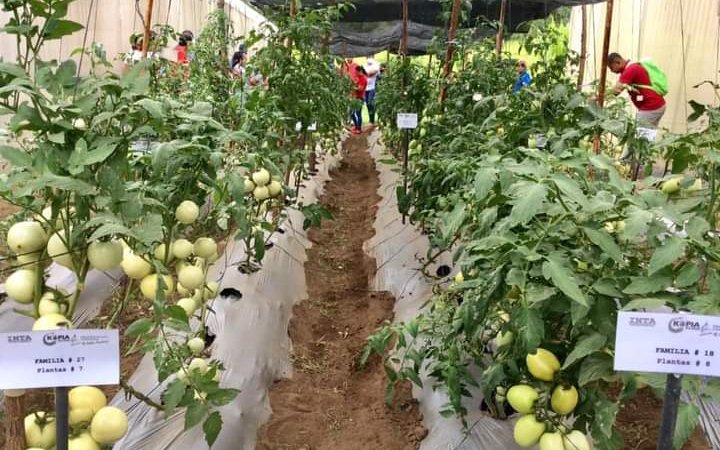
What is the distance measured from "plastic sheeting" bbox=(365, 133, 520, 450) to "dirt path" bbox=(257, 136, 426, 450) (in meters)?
0.07

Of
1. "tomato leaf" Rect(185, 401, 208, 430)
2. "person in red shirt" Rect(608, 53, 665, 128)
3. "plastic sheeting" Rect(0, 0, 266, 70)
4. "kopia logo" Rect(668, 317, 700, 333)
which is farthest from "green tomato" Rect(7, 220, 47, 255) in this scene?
"person in red shirt" Rect(608, 53, 665, 128)

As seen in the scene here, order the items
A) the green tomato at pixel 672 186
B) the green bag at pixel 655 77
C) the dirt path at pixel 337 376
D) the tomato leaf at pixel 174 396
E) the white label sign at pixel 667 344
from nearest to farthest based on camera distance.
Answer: the white label sign at pixel 667 344 → the tomato leaf at pixel 174 396 → the green tomato at pixel 672 186 → the dirt path at pixel 337 376 → the green bag at pixel 655 77

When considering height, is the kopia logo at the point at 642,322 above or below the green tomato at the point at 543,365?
above

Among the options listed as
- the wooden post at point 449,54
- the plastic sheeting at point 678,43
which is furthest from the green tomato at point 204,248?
the plastic sheeting at point 678,43

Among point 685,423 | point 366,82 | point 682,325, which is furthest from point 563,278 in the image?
point 366,82

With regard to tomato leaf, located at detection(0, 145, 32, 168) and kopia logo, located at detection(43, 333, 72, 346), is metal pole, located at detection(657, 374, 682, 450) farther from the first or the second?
tomato leaf, located at detection(0, 145, 32, 168)

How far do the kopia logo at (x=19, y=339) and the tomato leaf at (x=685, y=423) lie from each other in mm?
1050

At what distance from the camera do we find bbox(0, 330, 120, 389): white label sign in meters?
0.94

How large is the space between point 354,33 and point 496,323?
7274 millimetres

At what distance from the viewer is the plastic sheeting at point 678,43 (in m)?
5.30

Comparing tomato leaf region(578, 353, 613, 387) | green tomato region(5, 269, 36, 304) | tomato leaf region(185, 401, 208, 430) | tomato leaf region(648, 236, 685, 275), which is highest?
tomato leaf region(648, 236, 685, 275)

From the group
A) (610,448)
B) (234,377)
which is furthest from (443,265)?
(610,448)

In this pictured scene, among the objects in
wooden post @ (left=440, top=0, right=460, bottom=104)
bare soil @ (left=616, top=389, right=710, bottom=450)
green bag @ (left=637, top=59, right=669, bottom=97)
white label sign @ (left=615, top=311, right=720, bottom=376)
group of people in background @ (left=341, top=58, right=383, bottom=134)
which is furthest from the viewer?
group of people in background @ (left=341, top=58, right=383, bottom=134)

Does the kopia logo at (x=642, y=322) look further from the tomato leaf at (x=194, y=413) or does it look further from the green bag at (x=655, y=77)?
the green bag at (x=655, y=77)
